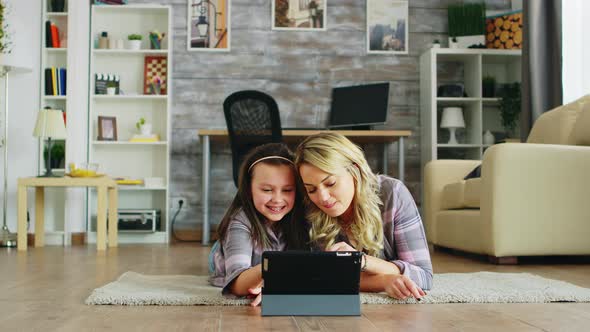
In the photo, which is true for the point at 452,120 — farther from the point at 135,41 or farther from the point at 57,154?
the point at 57,154

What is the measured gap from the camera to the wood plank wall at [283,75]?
206 inches

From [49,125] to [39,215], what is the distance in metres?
0.63

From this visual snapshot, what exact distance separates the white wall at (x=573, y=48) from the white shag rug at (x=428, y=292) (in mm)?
2644

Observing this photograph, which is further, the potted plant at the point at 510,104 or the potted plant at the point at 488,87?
the potted plant at the point at 488,87

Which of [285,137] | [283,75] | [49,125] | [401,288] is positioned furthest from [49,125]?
[401,288]

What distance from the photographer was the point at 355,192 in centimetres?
177

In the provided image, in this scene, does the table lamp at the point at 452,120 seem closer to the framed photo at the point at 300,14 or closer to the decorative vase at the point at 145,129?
the framed photo at the point at 300,14

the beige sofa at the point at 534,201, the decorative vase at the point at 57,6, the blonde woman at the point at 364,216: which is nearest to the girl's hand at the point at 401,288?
the blonde woman at the point at 364,216

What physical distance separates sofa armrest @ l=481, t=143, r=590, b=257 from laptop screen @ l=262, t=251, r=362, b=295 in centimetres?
181

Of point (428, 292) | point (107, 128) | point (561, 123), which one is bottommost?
point (428, 292)

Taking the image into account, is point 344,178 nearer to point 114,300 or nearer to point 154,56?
point 114,300

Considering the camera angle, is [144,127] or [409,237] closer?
[409,237]

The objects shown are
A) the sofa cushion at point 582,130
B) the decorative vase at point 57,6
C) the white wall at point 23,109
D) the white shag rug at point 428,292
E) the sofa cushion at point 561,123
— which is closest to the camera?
the white shag rug at point 428,292

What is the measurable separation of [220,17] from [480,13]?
2.03m
